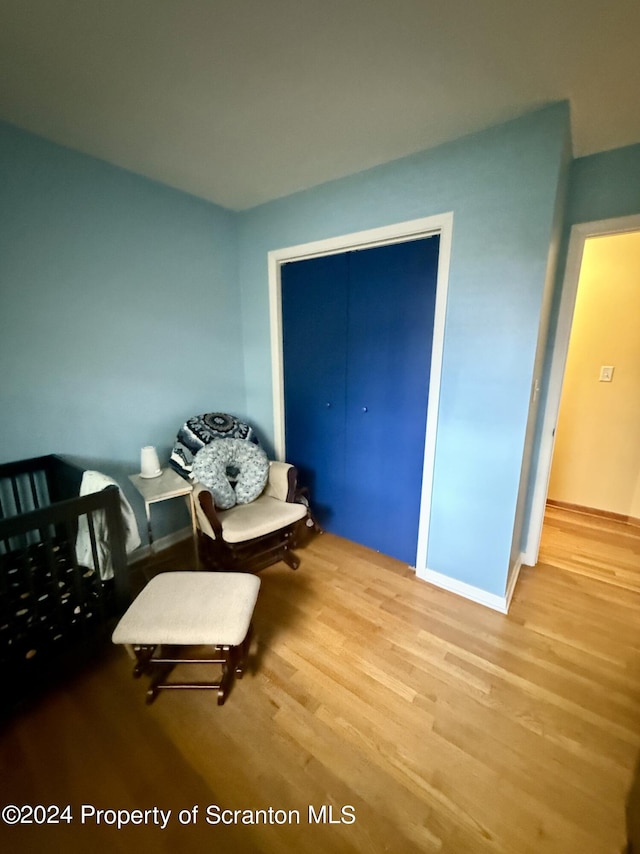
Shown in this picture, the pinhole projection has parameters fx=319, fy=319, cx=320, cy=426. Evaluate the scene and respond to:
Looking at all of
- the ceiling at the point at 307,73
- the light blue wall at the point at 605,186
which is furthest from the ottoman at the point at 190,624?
the light blue wall at the point at 605,186

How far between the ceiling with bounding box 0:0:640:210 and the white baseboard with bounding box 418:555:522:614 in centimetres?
228

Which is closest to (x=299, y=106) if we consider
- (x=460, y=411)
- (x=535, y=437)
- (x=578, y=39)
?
(x=578, y=39)

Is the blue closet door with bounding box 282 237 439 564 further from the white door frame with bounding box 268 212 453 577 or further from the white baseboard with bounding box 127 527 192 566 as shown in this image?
the white baseboard with bounding box 127 527 192 566

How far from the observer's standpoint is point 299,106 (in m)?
1.35

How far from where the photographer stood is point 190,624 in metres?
1.20

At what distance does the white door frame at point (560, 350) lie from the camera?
5.58 feet

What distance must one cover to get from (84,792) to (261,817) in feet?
1.88

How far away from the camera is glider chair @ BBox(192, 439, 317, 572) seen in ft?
5.94

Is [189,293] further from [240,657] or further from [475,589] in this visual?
[475,589]

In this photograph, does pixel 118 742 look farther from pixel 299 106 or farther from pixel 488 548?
pixel 299 106

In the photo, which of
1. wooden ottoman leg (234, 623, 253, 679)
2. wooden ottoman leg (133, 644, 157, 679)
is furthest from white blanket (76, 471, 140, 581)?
wooden ottoman leg (234, 623, 253, 679)

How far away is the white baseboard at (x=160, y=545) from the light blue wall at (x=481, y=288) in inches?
69.8

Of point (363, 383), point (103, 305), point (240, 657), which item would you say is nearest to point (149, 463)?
point (103, 305)

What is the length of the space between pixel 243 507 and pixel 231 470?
28 cm
